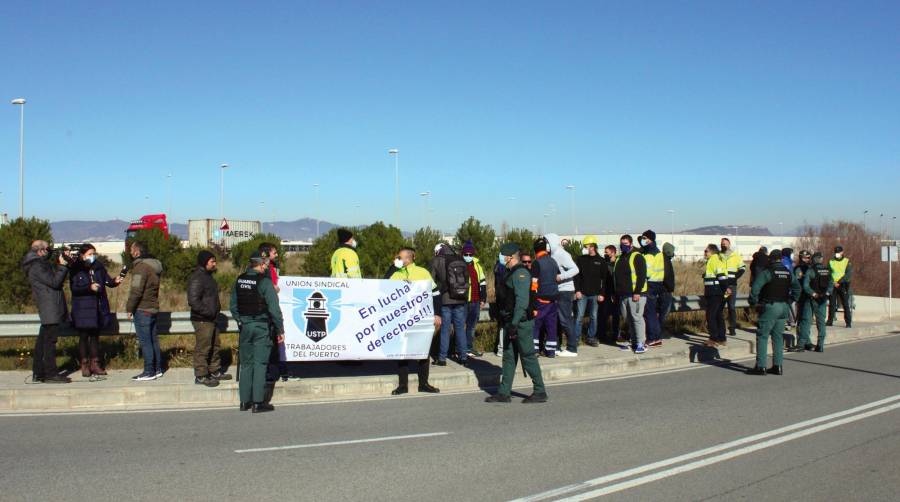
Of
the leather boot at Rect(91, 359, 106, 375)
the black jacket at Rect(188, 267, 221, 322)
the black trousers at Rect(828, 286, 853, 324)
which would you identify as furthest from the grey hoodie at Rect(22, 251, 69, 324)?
the black trousers at Rect(828, 286, 853, 324)

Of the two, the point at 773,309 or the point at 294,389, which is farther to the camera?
the point at 773,309

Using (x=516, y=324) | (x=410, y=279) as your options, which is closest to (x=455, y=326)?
(x=410, y=279)

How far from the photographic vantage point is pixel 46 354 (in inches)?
418

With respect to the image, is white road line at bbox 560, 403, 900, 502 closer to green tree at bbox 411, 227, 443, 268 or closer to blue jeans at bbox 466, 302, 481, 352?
blue jeans at bbox 466, 302, 481, 352

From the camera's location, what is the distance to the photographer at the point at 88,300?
10844mm

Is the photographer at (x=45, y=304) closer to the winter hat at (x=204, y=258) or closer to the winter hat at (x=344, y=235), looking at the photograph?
the winter hat at (x=204, y=258)

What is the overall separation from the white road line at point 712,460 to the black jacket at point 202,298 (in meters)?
6.46

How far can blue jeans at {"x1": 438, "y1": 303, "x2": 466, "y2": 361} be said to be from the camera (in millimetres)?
12609

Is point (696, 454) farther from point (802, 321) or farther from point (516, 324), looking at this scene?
point (802, 321)

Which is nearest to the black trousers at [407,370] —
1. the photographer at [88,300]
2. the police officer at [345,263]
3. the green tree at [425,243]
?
the police officer at [345,263]

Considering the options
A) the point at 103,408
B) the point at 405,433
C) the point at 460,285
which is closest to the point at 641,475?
the point at 405,433

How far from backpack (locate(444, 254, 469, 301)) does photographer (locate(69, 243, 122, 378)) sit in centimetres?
494

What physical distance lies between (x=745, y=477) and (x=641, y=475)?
89 cm

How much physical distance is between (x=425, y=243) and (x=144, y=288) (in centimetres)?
2799
